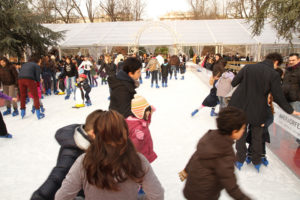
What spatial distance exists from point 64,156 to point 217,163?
0.87 m

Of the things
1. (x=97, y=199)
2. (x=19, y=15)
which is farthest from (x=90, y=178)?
(x=19, y=15)

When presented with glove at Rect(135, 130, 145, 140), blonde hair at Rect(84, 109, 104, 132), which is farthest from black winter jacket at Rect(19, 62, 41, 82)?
blonde hair at Rect(84, 109, 104, 132)

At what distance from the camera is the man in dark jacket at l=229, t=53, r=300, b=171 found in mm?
2539

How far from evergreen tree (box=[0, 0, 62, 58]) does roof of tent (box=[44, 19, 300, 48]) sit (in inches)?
259

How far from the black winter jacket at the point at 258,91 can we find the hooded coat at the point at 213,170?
4.59 feet

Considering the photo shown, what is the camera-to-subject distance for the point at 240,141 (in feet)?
9.57

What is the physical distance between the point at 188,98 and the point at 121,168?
Result: 6628 mm

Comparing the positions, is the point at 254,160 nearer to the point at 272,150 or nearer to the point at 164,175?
the point at 272,150

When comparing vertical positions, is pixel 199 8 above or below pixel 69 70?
above

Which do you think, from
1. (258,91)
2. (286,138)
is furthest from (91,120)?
(286,138)

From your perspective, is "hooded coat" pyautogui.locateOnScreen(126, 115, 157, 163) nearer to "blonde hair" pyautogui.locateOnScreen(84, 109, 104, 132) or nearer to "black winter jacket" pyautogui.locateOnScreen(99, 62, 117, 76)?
"blonde hair" pyautogui.locateOnScreen(84, 109, 104, 132)

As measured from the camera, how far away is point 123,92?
7.52 ft

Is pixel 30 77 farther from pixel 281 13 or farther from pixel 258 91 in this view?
pixel 281 13

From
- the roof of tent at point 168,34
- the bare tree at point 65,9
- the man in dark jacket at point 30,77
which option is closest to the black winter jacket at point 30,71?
the man in dark jacket at point 30,77
